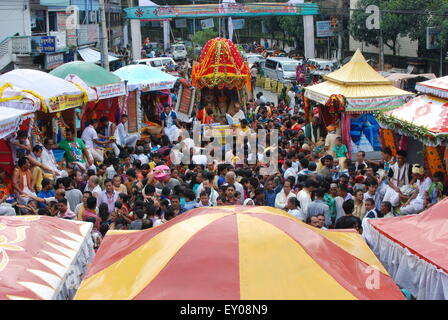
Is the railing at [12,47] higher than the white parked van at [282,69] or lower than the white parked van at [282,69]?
higher

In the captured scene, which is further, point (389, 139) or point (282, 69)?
point (282, 69)

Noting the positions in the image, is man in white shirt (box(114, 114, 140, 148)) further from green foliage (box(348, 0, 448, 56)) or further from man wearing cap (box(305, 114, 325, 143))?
green foliage (box(348, 0, 448, 56))

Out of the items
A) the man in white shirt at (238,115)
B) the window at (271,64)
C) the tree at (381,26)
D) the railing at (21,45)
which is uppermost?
the tree at (381,26)

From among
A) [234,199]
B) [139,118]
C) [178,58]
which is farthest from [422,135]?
[178,58]

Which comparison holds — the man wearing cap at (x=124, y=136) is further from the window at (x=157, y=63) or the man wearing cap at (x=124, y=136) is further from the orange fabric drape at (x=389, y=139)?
the window at (x=157, y=63)

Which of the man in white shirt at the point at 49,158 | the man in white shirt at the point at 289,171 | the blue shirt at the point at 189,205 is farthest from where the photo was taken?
the man in white shirt at the point at 49,158

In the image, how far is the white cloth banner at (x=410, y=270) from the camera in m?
6.84

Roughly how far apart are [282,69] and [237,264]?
29094 mm

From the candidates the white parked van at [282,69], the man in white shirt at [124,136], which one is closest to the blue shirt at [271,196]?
A: the man in white shirt at [124,136]

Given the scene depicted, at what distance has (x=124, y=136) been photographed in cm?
1739

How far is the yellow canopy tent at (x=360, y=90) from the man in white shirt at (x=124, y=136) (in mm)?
4656

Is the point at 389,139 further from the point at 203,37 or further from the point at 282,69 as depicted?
the point at 203,37

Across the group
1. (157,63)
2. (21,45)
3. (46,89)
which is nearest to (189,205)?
(46,89)

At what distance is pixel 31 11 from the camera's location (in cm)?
3572
